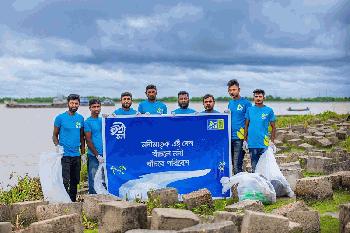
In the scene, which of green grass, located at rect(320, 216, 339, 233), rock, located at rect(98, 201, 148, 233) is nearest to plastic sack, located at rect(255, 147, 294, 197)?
green grass, located at rect(320, 216, 339, 233)

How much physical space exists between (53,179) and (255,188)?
3.39 m

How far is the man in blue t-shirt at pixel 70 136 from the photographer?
9.84m

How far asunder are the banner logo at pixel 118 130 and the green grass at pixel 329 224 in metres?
3.67

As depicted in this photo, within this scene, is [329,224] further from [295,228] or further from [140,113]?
[140,113]

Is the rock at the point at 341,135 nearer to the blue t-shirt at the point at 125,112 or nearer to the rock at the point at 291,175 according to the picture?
the rock at the point at 291,175

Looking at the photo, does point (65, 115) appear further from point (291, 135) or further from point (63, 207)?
point (291, 135)

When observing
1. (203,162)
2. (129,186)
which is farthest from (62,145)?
(203,162)

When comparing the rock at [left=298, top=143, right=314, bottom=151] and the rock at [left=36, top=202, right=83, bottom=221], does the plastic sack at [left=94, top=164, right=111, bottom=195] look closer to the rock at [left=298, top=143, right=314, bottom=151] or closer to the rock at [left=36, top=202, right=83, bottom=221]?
the rock at [left=36, top=202, right=83, bottom=221]

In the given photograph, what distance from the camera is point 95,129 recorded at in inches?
398

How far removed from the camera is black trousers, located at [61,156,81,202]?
10012 mm

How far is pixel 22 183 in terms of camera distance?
12062 millimetres

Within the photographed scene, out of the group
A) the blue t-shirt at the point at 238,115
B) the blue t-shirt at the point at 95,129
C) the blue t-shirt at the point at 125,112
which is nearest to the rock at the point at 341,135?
→ the blue t-shirt at the point at 238,115

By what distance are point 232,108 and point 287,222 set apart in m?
3.71

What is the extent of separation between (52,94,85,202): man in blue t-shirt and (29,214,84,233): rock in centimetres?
236
